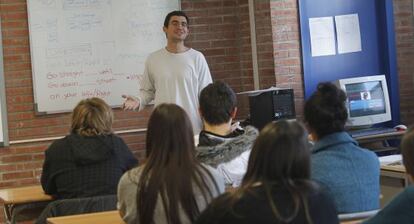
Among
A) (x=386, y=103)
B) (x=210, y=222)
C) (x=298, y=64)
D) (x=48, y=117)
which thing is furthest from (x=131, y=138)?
(x=210, y=222)

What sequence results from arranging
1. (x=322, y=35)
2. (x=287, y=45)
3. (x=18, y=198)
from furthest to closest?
(x=322, y=35), (x=287, y=45), (x=18, y=198)

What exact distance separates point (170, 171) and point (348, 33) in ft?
15.7

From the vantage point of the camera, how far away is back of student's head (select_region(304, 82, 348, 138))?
3.19 meters

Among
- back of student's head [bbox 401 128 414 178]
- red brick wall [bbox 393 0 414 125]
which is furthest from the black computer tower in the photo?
back of student's head [bbox 401 128 414 178]

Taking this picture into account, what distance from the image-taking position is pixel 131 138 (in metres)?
7.25

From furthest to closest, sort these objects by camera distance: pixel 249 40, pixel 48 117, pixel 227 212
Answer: pixel 249 40
pixel 48 117
pixel 227 212

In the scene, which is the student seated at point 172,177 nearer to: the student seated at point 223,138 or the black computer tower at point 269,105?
the student seated at point 223,138

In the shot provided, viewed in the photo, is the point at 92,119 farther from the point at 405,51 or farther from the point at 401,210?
the point at 405,51

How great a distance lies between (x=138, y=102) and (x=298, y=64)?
6.22 feet

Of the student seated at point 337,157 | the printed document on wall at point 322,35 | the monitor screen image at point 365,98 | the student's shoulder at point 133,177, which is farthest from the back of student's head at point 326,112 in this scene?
the printed document on wall at point 322,35

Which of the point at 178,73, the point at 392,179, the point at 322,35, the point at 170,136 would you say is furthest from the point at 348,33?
the point at 170,136

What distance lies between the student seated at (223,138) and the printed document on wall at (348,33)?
11.0 ft

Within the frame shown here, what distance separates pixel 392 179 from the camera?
5031 mm

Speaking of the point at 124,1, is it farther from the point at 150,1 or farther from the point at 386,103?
the point at 386,103
